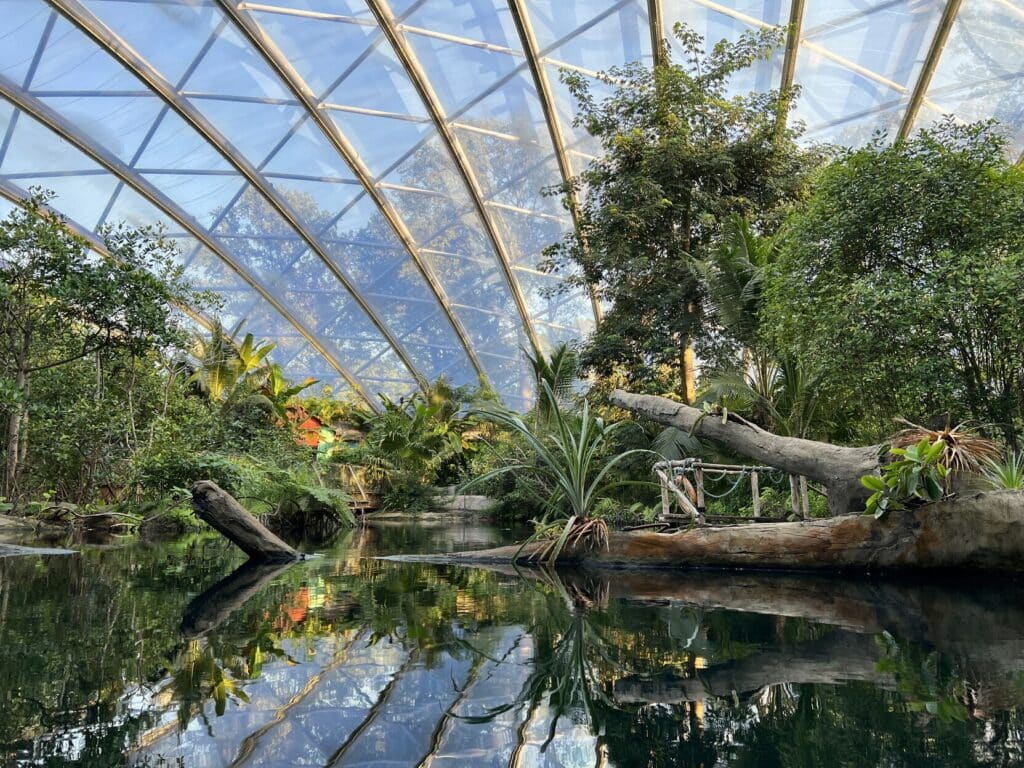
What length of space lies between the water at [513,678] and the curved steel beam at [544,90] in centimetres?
1059

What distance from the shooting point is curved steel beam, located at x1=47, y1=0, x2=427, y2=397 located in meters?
12.1

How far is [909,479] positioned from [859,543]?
0.74m

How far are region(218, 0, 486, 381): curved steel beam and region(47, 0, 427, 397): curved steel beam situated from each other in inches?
79.7

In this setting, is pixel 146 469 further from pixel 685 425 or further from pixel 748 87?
pixel 748 87

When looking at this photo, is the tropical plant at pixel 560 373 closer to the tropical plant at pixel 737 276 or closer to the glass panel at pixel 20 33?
the tropical plant at pixel 737 276

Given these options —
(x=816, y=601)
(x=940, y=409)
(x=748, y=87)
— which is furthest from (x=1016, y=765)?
(x=748, y=87)

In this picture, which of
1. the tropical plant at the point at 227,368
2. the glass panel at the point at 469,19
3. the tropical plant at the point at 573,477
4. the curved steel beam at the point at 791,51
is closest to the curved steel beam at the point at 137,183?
the tropical plant at the point at 227,368

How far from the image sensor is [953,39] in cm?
1166

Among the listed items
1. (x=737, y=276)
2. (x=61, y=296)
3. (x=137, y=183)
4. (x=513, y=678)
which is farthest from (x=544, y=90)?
(x=513, y=678)

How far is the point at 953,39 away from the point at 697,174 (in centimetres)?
442

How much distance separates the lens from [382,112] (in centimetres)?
1438

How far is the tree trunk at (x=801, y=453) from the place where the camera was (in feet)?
18.9

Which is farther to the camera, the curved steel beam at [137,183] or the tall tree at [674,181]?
the curved steel beam at [137,183]

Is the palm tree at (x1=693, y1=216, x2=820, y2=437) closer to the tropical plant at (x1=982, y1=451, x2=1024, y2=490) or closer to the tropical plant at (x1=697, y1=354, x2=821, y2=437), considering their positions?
the tropical plant at (x1=697, y1=354, x2=821, y2=437)
